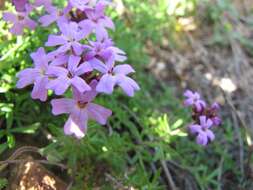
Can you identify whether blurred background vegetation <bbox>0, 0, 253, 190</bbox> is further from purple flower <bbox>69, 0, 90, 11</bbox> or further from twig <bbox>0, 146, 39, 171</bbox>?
purple flower <bbox>69, 0, 90, 11</bbox>

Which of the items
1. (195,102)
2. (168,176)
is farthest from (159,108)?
(195,102)

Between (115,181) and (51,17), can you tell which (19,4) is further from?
(115,181)

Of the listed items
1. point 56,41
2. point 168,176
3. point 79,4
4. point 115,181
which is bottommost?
point 168,176

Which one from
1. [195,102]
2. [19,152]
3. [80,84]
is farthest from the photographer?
[195,102]

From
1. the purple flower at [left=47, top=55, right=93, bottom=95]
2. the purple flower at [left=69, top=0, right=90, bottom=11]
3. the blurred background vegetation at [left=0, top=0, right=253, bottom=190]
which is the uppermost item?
the purple flower at [left=69, top=0, right=90, bottom=11]

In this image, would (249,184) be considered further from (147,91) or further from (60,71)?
(60,71)

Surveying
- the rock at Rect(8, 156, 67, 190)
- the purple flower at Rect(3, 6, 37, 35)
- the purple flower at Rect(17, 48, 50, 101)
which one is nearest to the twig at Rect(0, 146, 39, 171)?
the rock at Rect(8, 156, 67, 190)
